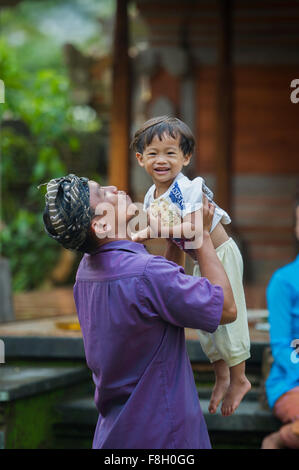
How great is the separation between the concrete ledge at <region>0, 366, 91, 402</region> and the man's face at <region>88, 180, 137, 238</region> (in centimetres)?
166

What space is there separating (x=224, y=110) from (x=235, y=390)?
602 cm

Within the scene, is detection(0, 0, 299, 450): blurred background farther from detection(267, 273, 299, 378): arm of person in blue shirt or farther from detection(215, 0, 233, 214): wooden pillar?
detection(267, 273, 299, 378): arm of person in blue shirt

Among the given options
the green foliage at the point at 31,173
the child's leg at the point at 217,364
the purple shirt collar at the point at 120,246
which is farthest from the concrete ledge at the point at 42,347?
the green foliage at the point at 31,173

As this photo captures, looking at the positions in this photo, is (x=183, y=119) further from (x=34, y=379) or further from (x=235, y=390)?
(x=235, y=390)

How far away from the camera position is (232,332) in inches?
98.0

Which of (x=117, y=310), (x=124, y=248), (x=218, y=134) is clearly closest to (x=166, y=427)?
(x=117, y=310)

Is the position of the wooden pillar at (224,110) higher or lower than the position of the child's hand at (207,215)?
higher

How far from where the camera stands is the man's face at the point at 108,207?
2.21m

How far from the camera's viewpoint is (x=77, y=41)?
2169 cm

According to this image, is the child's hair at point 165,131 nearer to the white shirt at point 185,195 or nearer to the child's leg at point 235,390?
the white shirt at point 185,195

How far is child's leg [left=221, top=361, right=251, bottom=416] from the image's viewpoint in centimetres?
246

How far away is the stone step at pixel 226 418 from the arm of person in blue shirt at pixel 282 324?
0.41 meters

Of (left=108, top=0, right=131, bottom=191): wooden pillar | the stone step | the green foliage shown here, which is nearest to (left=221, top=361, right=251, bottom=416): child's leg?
the stone step
